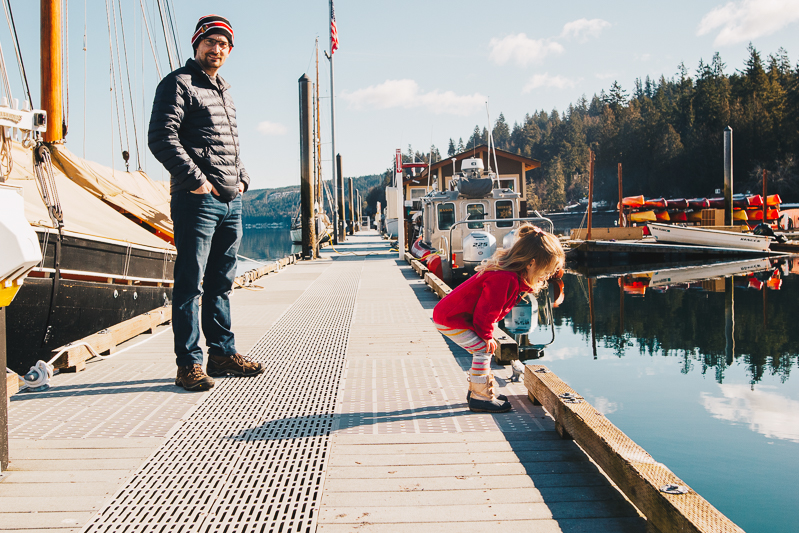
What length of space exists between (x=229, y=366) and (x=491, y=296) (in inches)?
86.2

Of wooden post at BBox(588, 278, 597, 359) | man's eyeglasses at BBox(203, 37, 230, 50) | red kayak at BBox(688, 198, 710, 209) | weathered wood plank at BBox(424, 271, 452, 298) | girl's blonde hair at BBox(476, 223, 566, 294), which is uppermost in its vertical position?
red kayak at BBox(688, 198, 710, 209)

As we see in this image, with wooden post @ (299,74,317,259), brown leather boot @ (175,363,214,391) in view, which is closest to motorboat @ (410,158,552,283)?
wooden post @ (299,74,317,259)

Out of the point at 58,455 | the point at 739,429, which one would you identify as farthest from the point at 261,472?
the point at 739,429

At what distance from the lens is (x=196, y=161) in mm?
4121

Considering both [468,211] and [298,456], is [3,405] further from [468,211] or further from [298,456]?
[468,211]

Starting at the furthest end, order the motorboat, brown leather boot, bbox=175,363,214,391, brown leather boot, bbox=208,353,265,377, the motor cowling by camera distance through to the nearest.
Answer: the motorboat
the motor cowling
brown leather boot, bbox=208,353,265,377
brown leather boot, bbox=175,363,214,391

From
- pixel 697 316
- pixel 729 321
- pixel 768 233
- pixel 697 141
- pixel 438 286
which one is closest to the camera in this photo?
pixel 438 286

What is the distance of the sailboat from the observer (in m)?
6.68

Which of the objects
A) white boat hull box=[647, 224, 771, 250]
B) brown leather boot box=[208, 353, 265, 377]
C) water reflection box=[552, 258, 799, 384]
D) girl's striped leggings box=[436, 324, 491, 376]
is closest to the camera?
girl's striped leggings box=[436, 324, 491, 376]

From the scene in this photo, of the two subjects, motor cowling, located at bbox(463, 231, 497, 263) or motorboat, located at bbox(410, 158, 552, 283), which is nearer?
motor cowling, located at bbox(463, 231, 497, 263)

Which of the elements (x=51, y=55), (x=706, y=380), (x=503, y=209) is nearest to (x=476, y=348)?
(x=706, y=380)

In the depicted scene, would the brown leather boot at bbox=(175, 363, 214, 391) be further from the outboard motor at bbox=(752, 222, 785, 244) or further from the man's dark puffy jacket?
the outboard motor at bbox=(752, 222, 785, 244)

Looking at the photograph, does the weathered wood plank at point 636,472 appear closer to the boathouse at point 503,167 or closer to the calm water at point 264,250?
the calm water at point 264,250

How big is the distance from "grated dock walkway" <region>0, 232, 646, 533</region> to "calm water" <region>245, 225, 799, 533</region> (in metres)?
1.62
